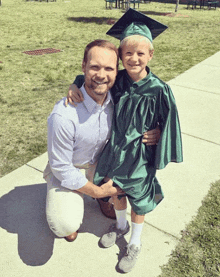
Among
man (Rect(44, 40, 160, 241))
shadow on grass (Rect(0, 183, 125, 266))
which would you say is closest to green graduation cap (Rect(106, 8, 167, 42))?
man (Rect(44, 40, 160, 241))

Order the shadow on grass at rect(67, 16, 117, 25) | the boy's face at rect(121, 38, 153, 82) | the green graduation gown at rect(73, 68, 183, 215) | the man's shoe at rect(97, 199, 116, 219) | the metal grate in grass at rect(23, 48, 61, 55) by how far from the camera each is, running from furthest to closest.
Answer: the shadow on grass at rect(67, 16, 117, 25) < the metal grate in grass at rect(23, 48, 61, 55) < the man's shoe at rect(97, 199, 116, 219) < the green graduation gown at rect(73, 68, 183, 215) < the boy's face at rect(121, 38, 153, 82)

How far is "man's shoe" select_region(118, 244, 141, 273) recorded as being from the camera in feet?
7.37

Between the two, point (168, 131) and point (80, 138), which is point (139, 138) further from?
point (80, 138)

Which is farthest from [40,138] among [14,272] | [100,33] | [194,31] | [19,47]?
[194,31]

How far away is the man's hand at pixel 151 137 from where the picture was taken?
2156 mm

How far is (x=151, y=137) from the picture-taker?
217 cm

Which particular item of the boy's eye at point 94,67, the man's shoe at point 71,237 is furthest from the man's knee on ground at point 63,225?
the boy's eye at point 94,67

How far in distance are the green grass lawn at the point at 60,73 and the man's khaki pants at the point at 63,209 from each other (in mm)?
783

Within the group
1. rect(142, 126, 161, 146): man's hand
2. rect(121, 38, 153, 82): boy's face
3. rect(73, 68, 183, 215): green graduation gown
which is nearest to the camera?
rect(121, 38, 153, 82): boy's face

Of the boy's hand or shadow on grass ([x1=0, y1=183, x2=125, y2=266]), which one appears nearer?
the boy's hand

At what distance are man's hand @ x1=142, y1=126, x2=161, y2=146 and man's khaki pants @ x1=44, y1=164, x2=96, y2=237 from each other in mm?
545

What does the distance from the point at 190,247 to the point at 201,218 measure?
14.9 inches

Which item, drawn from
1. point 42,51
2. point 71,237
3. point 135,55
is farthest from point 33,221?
point 42,51

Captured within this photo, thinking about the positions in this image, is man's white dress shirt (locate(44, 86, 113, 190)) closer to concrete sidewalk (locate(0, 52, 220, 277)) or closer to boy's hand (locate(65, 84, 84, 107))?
boy's hand (locate(65, 84, 84, 107))
